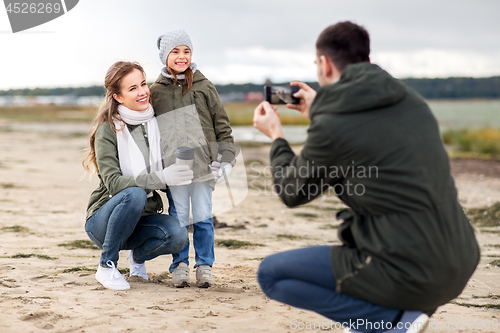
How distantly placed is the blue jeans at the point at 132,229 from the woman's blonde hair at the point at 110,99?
1.44ft

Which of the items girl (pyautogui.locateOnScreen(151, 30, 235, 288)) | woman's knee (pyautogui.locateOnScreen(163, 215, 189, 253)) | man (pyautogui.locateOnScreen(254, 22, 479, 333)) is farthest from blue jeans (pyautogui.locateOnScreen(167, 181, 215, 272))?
man (pyautogui.locateOnScreen(254, 22, 479, 333))

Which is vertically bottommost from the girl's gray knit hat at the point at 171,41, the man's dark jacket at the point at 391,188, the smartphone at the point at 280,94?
the man's dark jacket at the point at 391,188

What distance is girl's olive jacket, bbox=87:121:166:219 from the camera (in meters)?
3.21

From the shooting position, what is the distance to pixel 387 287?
1904mm

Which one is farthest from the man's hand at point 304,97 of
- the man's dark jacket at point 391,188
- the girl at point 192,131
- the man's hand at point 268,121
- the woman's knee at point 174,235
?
the woman's knee at point 174,235

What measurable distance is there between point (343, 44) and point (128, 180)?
1.82 metres

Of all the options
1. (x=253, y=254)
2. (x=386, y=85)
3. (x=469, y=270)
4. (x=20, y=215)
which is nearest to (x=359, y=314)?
(x=469, y=270)

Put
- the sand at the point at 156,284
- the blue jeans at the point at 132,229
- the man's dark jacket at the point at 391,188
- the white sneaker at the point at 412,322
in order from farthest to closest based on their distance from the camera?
the blue jeans at the point at 132,229
the sand at the point at 156,284
the white sneaker at the point at 412,322
the man's dark jacket at the point at 391,188

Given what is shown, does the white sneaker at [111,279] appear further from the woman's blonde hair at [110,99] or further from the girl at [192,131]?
the woman's blonde hair at [110,99]

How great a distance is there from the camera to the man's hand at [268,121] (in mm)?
2328

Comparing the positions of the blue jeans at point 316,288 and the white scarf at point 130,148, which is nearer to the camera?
the blue jeans at point 316,288

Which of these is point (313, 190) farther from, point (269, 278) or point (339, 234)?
point (269, 278)

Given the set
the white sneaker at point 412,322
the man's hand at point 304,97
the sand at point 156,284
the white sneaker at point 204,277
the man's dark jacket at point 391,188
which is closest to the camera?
the man's dark jacket at point 391,188

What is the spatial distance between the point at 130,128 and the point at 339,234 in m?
2.00
